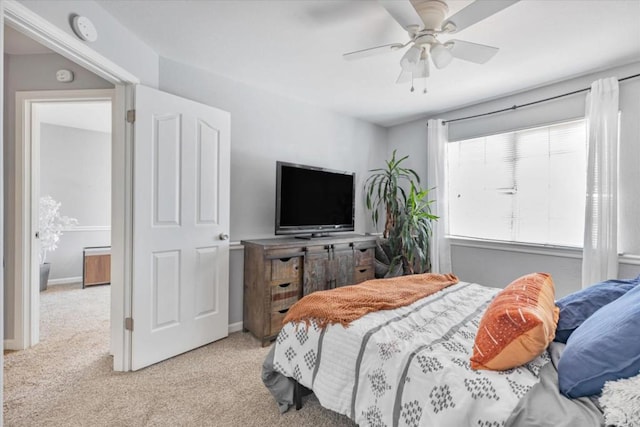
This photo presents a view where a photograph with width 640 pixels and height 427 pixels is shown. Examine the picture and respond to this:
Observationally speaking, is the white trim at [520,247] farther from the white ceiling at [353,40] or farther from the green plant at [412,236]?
the white ceiling at [353,40]

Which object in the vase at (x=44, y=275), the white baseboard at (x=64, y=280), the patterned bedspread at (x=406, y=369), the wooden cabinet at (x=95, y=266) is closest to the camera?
the patterned bedspread at (x=406, y=369)

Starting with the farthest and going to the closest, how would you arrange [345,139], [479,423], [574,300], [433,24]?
[345,139], [433,24], [574,300], [479,423]

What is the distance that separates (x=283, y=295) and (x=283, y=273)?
20 centimetres

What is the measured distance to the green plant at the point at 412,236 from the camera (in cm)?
356

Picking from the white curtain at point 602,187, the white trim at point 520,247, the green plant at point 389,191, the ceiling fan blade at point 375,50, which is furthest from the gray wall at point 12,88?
the white curtain at point 602,187

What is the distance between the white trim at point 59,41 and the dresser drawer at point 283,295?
1.98 metres

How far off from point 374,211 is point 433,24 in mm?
2752

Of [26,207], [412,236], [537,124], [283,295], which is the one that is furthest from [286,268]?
[537,124]

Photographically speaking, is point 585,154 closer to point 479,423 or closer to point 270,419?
point 479,423

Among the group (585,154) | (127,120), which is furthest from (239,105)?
(585,154)

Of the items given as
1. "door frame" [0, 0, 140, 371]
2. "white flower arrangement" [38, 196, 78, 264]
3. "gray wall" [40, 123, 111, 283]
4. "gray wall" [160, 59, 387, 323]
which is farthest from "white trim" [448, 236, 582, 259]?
"gray wall" [40, 123, 111, 283]

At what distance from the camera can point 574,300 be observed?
4.83ft

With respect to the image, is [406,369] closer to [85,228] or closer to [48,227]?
[48,227]

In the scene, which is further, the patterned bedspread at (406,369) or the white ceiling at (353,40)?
the white ceiling at (353,40)
